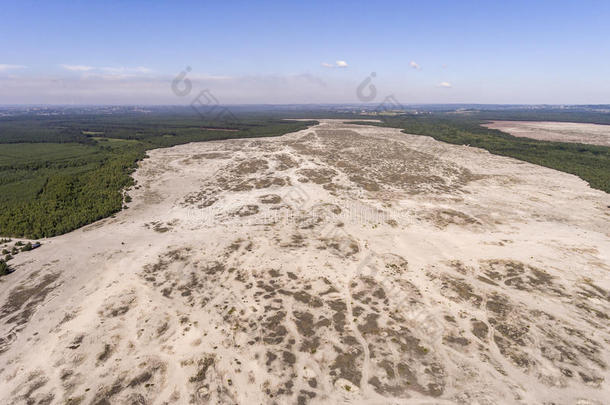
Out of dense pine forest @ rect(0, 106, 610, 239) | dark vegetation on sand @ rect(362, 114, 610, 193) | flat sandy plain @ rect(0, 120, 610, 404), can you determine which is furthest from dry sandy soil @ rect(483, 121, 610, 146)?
flat sandy plain @ rect(0, 120, 610, 404)

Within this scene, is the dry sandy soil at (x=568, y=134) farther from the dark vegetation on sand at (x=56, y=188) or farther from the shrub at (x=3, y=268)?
the shrub at (x=3, y=268)

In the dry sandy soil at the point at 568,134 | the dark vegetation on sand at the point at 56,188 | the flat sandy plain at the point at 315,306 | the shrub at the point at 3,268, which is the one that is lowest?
the flat sandy plain at the point at 315,306

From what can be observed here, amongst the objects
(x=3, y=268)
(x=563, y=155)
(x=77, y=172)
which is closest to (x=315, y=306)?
(x=3, y=268)

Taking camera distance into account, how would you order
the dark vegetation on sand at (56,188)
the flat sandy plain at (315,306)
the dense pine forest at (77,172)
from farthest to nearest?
the dense pine forest at (77,172) → the dark vegetation on sand at (56,188) → the flat sandy plain at (315,306)

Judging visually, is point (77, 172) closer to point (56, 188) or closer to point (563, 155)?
point (56, 188)

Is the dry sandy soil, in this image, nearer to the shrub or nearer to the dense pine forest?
the dense pine forest

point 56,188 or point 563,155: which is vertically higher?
point 563,155

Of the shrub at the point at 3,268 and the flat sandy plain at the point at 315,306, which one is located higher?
the shrub at the point at 3,268

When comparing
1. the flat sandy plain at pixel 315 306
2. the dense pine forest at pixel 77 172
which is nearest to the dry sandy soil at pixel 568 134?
the dense pine forest at pixel 77 172
